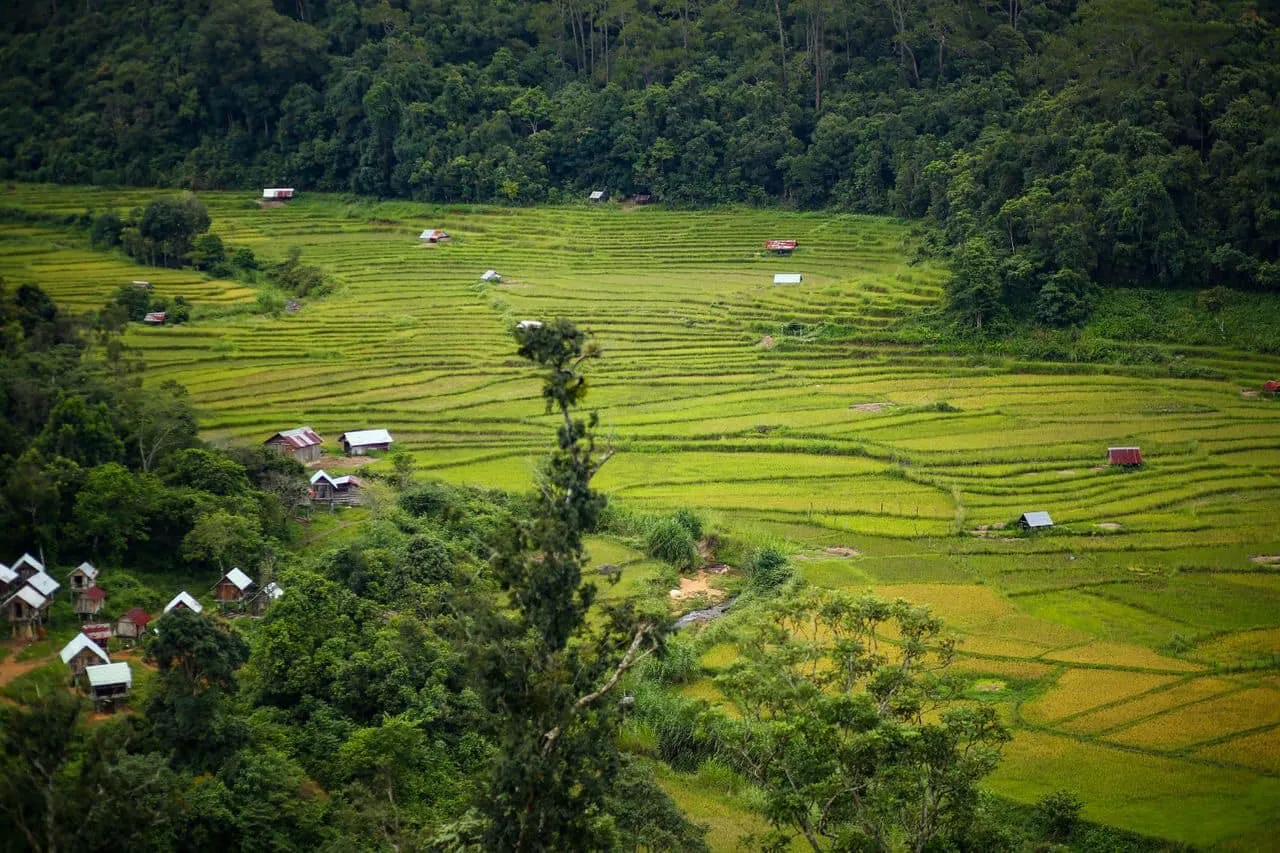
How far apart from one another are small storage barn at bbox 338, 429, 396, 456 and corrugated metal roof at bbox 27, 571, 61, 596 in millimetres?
11052


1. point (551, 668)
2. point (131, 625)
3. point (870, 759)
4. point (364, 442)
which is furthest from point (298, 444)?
point (551, 668)

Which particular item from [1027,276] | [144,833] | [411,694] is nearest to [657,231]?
[1027,276]

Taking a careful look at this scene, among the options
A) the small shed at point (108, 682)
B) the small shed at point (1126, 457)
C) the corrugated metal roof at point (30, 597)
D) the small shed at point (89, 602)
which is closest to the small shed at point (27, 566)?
the small shed at point (89, 602)

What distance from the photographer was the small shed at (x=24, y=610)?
2238 centimetres

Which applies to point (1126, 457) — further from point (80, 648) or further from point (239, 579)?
point (80, 648)

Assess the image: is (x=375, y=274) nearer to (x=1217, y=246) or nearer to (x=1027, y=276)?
(x=1027, y=276)

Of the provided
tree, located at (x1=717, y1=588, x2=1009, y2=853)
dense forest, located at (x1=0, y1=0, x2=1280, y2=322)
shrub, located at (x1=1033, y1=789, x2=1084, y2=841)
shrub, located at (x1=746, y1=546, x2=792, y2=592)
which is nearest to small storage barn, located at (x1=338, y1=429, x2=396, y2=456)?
shrub, located at (x1=746, y1=546, x2=792, y2=592)

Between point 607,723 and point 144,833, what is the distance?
490 centimetres

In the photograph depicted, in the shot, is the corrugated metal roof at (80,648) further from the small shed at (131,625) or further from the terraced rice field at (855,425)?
the terraced rice field at (855,425)

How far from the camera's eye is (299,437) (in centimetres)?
3294

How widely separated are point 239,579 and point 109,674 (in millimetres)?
4282

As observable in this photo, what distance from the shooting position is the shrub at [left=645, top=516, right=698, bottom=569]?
95.2 ft

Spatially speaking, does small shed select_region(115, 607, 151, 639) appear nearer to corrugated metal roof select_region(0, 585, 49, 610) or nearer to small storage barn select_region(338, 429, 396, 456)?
corrugated metal roof select_region(0, 585, 49, 610)

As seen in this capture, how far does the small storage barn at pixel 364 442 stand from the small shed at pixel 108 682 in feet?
44.2
